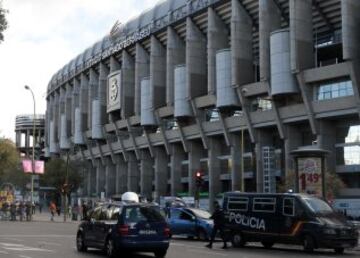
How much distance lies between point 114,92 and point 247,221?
218 ft

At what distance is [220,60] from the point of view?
2601 inches

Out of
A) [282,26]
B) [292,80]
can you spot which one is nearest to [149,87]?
[282,26]

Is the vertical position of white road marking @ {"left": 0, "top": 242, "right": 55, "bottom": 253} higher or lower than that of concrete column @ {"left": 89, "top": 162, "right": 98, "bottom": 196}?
lower

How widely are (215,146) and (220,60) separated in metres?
10.5

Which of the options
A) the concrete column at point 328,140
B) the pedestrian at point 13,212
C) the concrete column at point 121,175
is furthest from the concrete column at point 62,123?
the concrete column at point 328,140

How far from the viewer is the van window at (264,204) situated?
22.2 meters

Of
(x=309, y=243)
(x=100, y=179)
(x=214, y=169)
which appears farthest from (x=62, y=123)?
(x=309, y=243)

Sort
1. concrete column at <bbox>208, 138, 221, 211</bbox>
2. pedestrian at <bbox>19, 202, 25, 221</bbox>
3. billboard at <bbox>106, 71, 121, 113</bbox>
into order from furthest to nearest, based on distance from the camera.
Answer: billboard at <bbox>106, 71, 121, 113</bbox>
concrete column at <bbox>208, 138, 221, 211</bbox>
pedestrian at <bbox>19, 202, 25, 221</bbox>

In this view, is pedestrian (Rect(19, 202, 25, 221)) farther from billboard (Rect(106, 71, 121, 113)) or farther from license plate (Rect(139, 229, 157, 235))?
license plate (Rect(139, 229, 157, 235))

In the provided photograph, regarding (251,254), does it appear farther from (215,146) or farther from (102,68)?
(102,68)

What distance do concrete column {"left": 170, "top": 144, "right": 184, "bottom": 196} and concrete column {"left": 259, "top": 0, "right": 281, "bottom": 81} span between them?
66.7 feet

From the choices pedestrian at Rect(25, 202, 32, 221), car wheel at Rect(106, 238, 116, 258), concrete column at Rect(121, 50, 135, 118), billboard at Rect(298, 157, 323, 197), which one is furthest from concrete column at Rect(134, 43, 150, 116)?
car wheel at Rect(106, 238, 116, 258)

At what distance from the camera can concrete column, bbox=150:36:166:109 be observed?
3088 inches

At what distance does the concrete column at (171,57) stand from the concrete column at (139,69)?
741 centimetres
